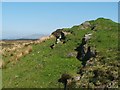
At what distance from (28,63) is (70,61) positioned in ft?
18.1

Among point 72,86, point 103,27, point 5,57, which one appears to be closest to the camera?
point 72,86

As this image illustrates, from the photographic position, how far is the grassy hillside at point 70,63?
33562 millimetres

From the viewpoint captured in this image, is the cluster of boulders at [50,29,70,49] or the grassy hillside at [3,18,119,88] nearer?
the grassy hillside at [3,18,119,88]

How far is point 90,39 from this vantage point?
4081 cm

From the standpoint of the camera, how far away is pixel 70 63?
38.2 meters

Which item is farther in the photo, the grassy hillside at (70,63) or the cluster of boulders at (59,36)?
the cluster of boulders at (59,36)

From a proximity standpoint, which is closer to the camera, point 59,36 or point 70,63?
point 70,63

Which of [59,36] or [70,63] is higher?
[59,36]

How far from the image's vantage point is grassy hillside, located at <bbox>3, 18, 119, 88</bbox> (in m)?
33.6

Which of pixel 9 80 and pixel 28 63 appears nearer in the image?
pixel 9 80

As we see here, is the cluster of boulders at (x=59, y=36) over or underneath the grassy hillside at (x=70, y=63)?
over

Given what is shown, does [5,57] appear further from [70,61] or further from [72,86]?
[72,86]

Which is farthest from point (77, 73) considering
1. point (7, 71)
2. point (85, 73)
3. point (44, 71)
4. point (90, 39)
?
point (7, 71)

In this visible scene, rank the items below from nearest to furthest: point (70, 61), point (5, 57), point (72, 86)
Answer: point (72, 86), point (70, 61), point (5, 57)
